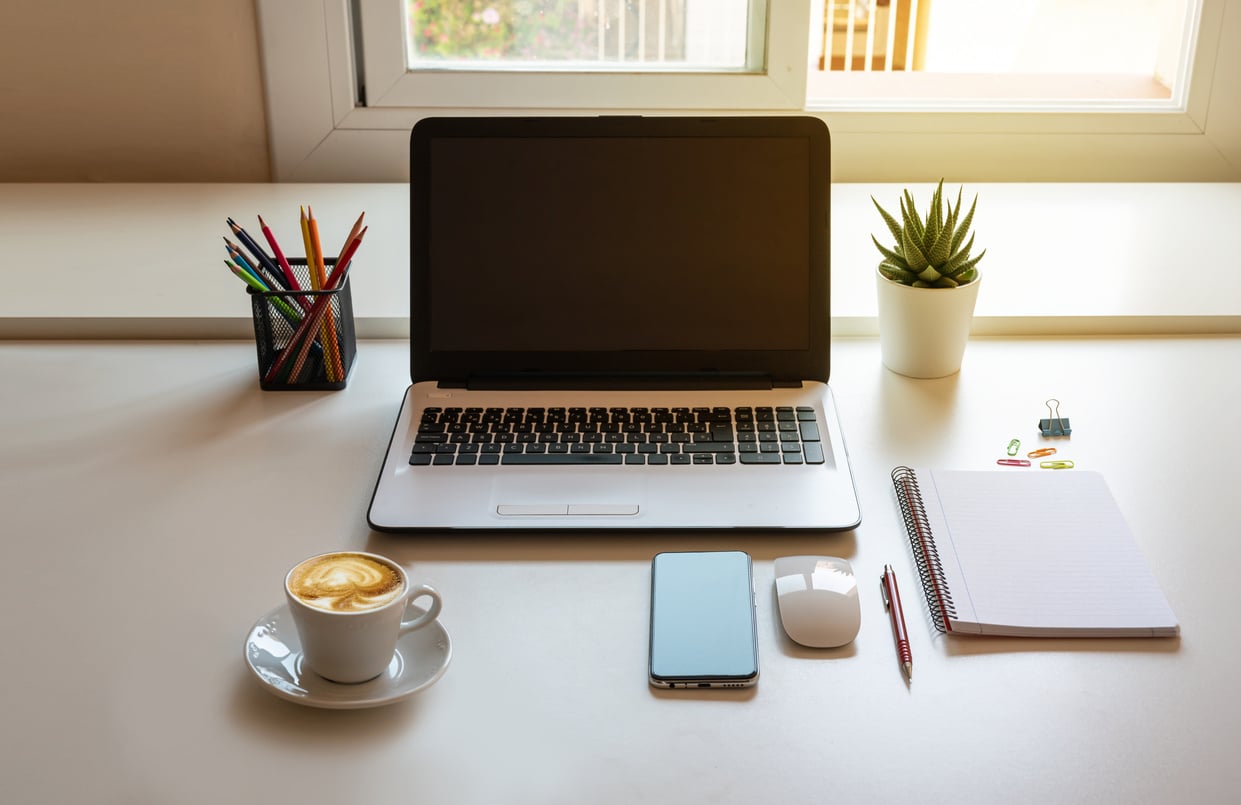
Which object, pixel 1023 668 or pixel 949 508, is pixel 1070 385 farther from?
pixel 1023 668

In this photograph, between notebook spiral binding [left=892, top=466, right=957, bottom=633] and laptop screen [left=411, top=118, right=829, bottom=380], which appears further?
laptop screen [left=411, top=118, right=829, bottom=380]

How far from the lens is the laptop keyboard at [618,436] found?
96cm

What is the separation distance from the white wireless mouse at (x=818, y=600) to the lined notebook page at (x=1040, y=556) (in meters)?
0.07

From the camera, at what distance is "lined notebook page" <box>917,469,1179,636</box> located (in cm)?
78

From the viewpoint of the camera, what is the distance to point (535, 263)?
106 centimetres

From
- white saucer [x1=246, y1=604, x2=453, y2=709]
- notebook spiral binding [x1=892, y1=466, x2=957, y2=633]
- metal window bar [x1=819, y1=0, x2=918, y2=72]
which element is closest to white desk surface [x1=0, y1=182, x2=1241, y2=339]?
notebook spiral binding [x1=892, y1=466, x2=957, y2=633]

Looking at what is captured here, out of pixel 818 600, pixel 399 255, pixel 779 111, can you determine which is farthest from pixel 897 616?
pixel 779 111

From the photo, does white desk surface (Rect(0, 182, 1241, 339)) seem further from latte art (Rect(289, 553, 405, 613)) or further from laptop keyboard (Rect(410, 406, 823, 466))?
latte art (Rect(289, 553, 405, 613))

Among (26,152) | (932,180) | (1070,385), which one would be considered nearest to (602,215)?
(1070,385)

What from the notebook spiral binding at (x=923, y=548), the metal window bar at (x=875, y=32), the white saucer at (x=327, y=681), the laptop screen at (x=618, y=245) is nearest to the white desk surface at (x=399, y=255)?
the laptop screen at (x=618, y=245)

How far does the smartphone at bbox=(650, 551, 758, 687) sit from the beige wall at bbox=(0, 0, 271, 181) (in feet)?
3.94

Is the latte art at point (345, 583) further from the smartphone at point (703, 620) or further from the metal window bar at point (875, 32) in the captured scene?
the metal window bar at point (875, 32)

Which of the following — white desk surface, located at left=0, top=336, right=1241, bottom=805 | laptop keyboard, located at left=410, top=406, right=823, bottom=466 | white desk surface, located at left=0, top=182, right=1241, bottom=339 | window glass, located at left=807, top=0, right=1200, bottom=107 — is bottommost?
white desk surface, located at left=0, top=336, right=1241, bottom=805

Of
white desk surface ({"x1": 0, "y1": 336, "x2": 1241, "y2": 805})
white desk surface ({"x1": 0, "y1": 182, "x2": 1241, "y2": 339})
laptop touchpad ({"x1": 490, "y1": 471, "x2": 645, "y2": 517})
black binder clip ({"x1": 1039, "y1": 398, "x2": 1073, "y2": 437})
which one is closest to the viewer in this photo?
white desk surface ({"x1": 0, "y1": 336, "x2": 1241, "y2": 805})
